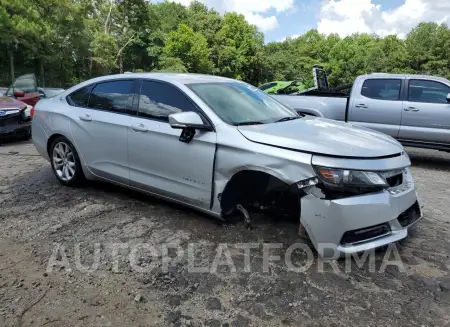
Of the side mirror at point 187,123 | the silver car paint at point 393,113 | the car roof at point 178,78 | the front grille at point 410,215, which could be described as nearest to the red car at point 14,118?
the car roof at point 178,78

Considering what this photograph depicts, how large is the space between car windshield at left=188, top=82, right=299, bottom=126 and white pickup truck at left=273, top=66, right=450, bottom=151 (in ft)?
12.2

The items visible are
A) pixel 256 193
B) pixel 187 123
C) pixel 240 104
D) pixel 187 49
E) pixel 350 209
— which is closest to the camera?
pixel 350 209

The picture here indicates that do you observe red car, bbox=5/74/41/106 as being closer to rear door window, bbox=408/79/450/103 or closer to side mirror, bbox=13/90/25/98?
side mirror, bbox=13/90/25/98

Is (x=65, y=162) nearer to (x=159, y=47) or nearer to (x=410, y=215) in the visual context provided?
(x=410, y=215)

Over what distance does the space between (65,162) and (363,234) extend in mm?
3745

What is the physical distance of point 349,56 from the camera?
2098 inches

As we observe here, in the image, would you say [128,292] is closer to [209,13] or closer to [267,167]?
[267,167]

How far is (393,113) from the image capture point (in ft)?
24.2

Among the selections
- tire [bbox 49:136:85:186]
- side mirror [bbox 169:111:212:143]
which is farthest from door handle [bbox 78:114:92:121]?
side mirror [bbox 169:111:212:143]

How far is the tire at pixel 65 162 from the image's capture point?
479 centimetres

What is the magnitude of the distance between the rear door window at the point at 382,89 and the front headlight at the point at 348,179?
17.2 feet

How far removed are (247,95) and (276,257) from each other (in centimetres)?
180

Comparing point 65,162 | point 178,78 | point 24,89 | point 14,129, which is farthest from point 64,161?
point 24,89

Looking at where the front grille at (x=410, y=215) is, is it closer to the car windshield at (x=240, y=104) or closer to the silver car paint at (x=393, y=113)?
the car windshield at (x=240, y=104)
